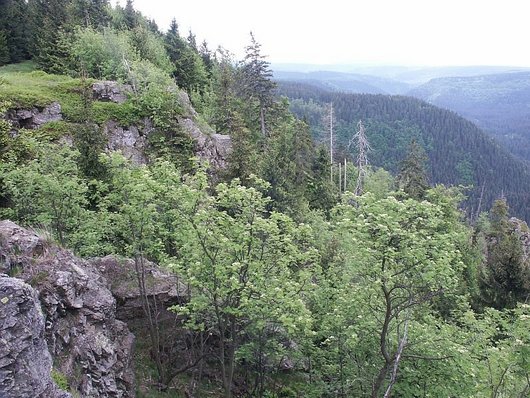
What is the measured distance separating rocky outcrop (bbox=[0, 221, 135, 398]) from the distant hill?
144 m

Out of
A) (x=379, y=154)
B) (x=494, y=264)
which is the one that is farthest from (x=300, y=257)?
(x=379, y=154)

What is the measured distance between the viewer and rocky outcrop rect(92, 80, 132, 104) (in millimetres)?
26500

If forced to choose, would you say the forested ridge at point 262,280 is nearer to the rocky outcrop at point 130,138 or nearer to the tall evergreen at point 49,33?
the rocky outcrop at point 130,138

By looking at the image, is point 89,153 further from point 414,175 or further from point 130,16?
point 130,16

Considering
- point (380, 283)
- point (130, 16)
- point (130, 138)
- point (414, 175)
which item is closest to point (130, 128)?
point (130, 138)

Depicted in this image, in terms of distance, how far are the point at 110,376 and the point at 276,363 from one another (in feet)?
18.6

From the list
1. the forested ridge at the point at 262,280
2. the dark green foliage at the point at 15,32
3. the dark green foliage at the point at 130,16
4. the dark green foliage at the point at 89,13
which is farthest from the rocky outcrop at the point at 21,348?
the dark green foliage at the point at 130,16

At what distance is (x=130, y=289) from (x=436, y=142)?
18685cm

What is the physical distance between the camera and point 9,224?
9523 mm

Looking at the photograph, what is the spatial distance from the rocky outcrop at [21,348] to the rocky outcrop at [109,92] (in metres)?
21.7

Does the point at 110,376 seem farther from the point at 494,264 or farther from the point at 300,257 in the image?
the point at 494,264

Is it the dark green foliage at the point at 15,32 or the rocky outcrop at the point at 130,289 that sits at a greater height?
the dark green foliage at the point at 15,32

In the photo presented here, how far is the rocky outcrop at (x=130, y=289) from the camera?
13.4 m

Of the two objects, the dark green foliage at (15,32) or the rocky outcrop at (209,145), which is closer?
the rocky outcrop at (209,145)
